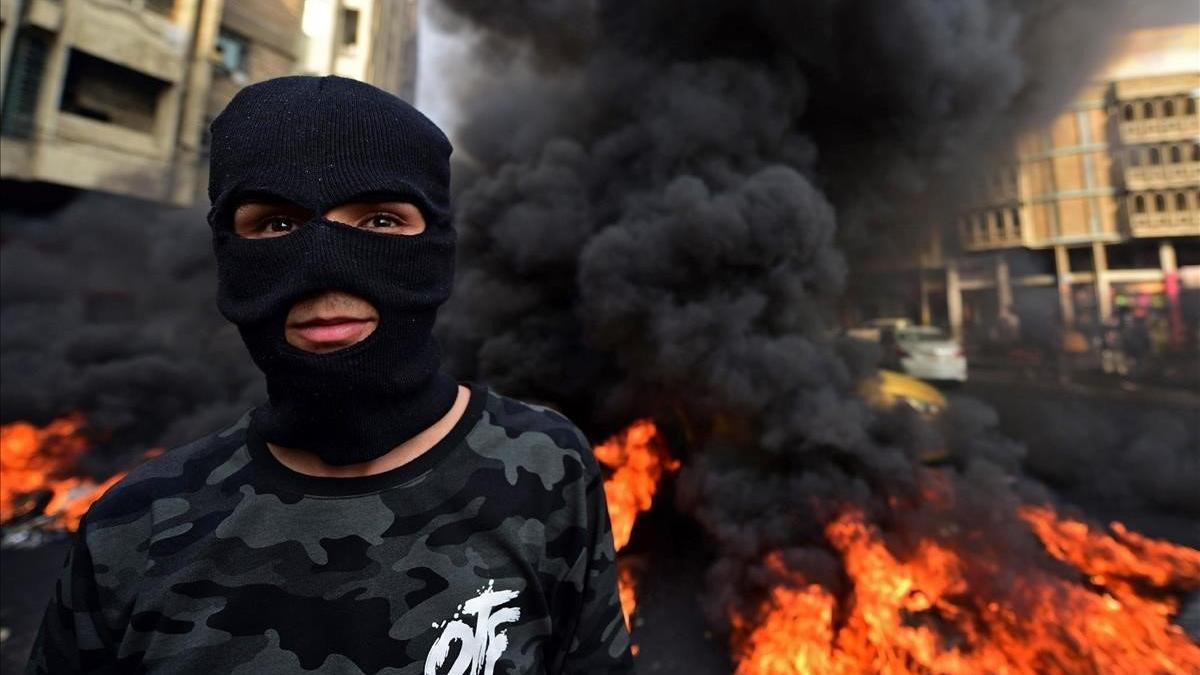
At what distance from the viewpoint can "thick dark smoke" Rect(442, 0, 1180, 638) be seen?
5395 millimetres

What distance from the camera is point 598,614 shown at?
1.35 metres

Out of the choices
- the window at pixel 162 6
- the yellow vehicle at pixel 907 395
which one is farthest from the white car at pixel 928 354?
the window at pixel 162 6

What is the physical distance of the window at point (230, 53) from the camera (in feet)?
28.0

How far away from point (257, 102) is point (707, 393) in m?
5.47

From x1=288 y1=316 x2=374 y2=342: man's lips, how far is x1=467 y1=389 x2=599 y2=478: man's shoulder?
395mm

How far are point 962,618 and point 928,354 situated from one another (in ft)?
13.0

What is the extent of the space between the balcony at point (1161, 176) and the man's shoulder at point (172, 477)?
940cm

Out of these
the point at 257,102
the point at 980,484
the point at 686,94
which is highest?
the point at 686,94

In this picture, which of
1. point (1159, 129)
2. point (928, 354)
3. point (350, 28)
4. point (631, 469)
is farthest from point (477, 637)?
point (350, 28)

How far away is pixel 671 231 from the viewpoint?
249 inches

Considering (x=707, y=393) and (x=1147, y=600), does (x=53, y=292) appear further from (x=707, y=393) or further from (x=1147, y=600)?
(x=1147, y=600)

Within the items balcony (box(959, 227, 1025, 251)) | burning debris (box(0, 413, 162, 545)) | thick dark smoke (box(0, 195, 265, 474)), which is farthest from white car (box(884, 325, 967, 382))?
thick dark smoke (box(0, 195, 265, 474))

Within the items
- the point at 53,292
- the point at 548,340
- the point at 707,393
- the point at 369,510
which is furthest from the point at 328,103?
the point at 53,292

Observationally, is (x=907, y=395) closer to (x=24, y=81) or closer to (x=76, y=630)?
(x=76, y=630)
